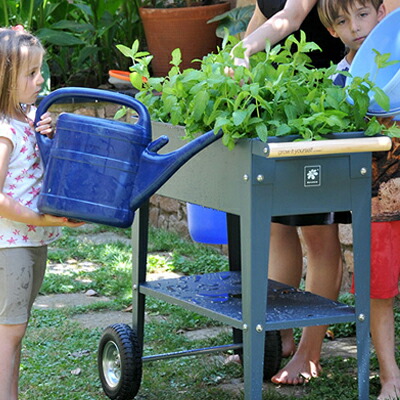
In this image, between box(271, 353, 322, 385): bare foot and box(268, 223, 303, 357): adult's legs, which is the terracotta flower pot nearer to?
box(268, 223, 303, 357): adult's legs

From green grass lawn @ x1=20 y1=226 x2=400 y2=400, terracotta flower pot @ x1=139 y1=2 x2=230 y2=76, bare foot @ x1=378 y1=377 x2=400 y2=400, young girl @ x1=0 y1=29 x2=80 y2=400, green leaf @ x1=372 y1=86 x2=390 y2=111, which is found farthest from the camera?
terracotta flower pot @ x1=139 y1=2 x2=230 y2=76

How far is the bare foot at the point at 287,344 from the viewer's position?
3.54m

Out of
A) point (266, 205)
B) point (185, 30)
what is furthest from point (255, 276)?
point (185, 30)

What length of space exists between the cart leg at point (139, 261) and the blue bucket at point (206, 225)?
60cm

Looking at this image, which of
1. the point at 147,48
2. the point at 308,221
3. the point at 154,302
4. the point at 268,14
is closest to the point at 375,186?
the point at 308,221

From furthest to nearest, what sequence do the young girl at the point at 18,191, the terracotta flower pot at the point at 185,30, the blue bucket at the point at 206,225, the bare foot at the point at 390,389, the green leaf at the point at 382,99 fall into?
the terracotta flower pot at the point at 185,30 → the blue bucket at the point at 206,225 → the bare foot at the point at 390,389 → the young girl at the point at 18,191 → the green leaf at the point at 382,99

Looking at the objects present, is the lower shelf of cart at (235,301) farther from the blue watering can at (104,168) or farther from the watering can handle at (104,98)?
the watering can handle at (104,98)

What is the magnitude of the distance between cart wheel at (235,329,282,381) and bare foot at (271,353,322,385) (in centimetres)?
3

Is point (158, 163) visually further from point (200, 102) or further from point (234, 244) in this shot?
point (234, 244)

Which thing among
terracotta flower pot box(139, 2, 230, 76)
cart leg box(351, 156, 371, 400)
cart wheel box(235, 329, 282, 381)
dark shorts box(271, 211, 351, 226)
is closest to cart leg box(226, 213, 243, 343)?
cart wheel box(235, 329, 282, 381)

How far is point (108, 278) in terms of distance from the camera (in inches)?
184

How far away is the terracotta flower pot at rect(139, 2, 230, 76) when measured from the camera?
5.50 meters

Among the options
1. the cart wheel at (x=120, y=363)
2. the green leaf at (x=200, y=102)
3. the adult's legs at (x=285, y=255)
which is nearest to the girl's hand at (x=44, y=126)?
the green leaf at (x=200, y=102)

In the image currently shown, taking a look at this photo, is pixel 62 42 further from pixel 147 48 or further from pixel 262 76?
pixel 262 76
